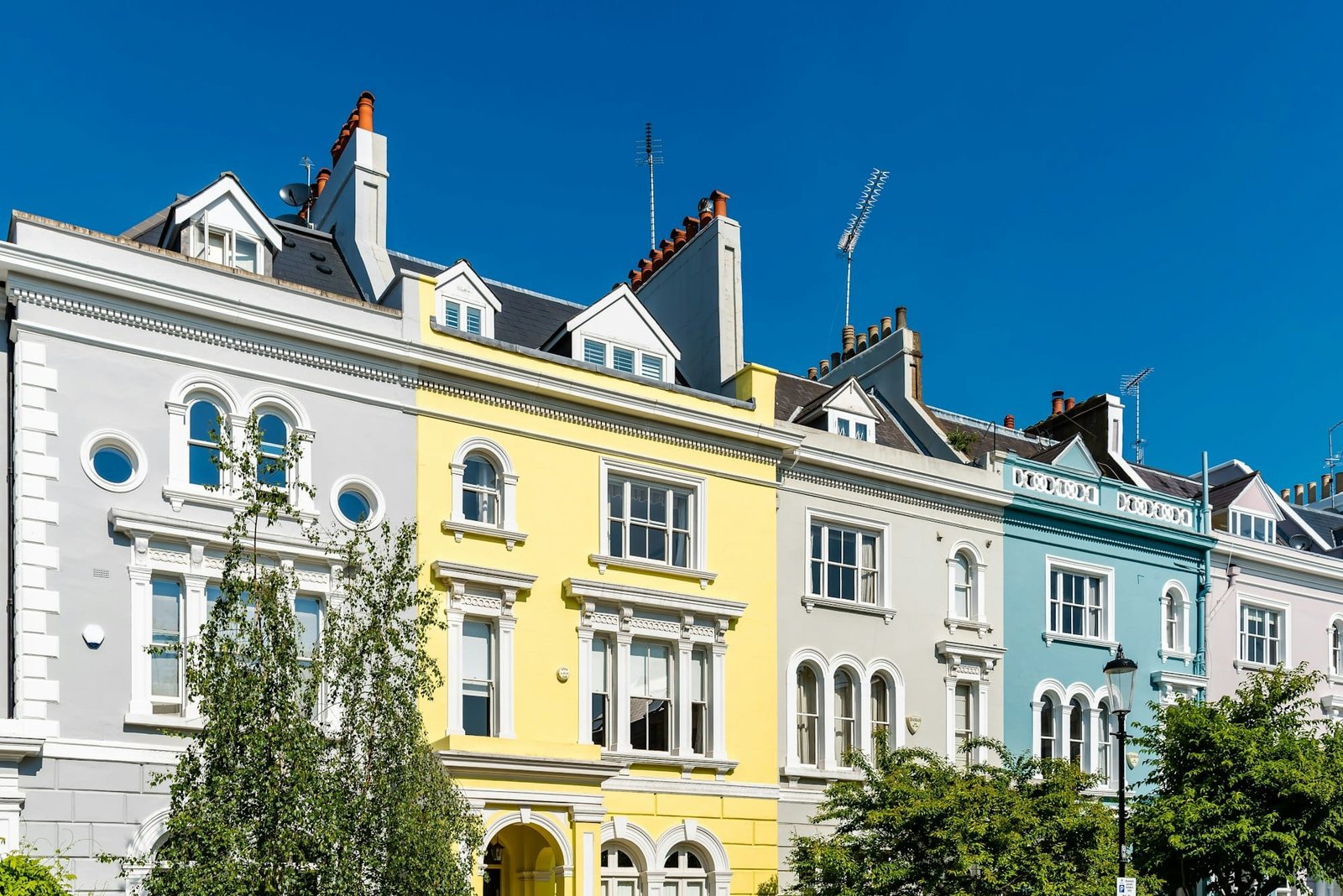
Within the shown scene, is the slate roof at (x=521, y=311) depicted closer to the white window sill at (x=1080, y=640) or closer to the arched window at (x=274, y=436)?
the arched window at (x=274, y=436)

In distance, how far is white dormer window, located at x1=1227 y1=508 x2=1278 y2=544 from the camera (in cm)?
4091

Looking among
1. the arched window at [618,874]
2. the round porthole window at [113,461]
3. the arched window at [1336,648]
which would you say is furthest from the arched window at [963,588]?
the round porthole window at [113,461]

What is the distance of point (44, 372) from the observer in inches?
902

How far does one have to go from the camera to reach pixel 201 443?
79.5 ft

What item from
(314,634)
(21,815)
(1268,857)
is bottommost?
(1268,857)

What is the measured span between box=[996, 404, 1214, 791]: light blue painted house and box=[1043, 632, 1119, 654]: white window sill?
0.09ft

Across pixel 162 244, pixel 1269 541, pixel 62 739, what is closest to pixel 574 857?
pixel 62 739

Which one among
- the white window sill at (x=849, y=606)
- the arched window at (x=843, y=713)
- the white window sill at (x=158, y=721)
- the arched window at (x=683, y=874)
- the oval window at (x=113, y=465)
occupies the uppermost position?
the oval window at (x=113, y=465)

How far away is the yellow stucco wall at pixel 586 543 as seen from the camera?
87.5 ft

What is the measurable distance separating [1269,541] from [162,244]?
30.1 meters

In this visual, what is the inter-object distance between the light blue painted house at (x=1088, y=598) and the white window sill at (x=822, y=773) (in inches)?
178

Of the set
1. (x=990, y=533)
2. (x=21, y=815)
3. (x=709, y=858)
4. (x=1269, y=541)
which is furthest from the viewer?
(x=1269, y=541)

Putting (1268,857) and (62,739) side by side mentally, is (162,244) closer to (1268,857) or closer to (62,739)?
(62,739)

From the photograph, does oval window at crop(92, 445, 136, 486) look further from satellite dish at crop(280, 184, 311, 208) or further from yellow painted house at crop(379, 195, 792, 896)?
satellite dish at crop(280, 184, 311, 208)
